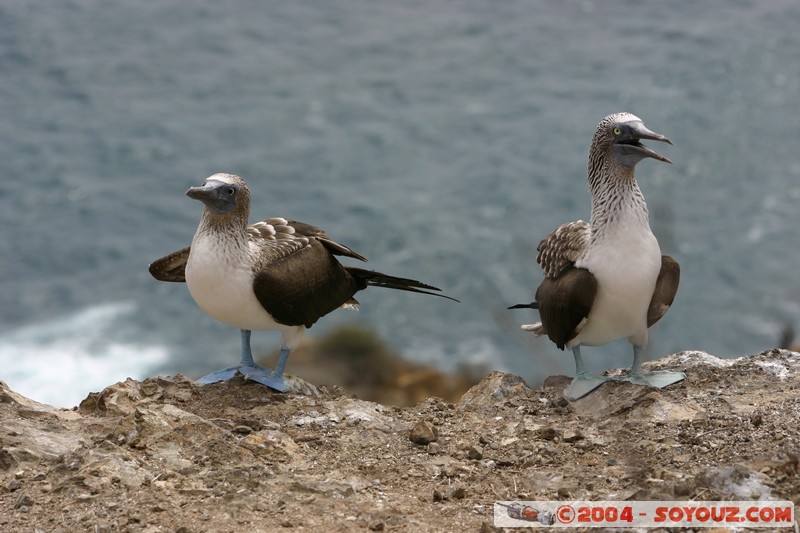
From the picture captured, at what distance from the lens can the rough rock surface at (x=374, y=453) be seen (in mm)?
7633

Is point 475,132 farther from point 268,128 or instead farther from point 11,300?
point 11,300

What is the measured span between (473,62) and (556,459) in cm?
3833

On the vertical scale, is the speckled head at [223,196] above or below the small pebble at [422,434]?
above

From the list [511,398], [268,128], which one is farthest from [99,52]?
[511,398]

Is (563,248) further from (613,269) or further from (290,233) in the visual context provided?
(290,233)

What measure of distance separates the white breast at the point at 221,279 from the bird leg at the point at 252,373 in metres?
0.59

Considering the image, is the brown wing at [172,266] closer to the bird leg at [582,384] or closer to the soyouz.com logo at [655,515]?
the bird leg at [582,384]

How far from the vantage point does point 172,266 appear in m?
10.8

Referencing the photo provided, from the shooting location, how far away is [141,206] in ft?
126

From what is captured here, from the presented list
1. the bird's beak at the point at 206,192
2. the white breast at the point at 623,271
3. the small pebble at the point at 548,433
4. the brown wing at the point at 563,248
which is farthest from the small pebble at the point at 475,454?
the bird's beak at the point at 206,192

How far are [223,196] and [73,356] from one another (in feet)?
74.8

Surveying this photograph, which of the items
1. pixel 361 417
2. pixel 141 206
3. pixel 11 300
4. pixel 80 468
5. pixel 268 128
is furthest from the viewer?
pixel 268 128

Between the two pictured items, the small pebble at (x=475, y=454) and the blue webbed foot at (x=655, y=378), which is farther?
the blue webbed foot at (x=655, y=378)

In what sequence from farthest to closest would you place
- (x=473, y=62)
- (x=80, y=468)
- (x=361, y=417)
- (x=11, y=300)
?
(x=473, y=62) < (x=11, y=300) < (x=361, y=417) < (x=80, y=468)
